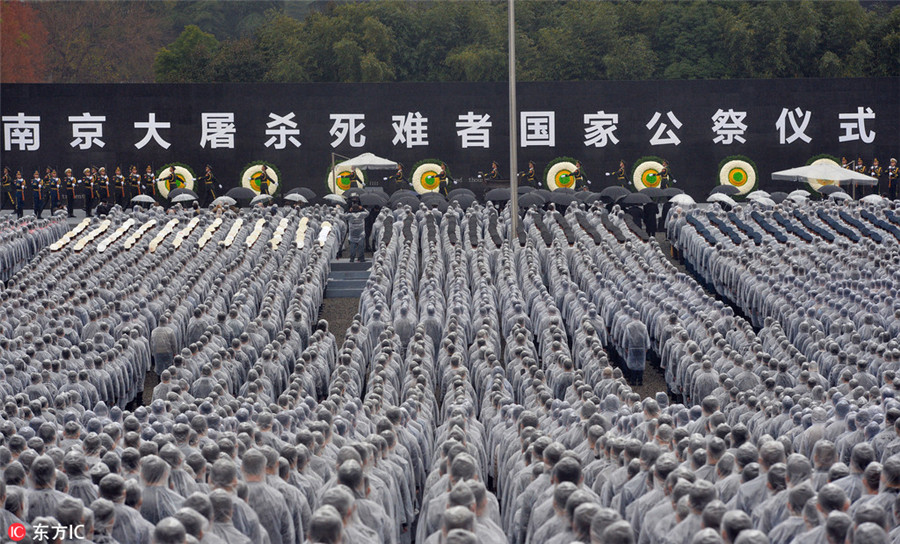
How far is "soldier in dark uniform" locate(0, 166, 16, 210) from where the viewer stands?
3123 cm

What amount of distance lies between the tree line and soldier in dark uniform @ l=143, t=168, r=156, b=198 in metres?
11.3

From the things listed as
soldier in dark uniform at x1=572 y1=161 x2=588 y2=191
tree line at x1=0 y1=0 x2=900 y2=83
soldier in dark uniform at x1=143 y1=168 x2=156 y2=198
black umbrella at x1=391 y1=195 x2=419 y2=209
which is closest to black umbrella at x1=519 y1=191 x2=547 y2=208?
black umbrella at x1=391 y1=195 x2=419 y2=209

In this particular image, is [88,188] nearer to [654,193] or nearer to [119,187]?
[119,187]

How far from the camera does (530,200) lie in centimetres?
2523

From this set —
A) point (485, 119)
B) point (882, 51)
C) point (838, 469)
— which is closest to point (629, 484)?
point (838, 469)

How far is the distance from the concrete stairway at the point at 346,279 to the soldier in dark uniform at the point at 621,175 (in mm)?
12247

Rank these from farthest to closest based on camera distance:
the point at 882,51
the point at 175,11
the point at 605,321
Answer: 1. the point at 175,11
2. the point at 882,51
3. the point at 605,321

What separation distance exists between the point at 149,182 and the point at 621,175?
39.6ft

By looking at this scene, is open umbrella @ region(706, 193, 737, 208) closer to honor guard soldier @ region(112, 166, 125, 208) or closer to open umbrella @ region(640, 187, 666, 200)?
open umbrella @ region(640, 187, 666, 200)

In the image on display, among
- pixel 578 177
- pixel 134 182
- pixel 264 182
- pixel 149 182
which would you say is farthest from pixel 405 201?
pixel 149 182

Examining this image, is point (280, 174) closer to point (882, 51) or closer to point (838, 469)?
point (882, 51)

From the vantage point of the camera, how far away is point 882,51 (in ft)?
138

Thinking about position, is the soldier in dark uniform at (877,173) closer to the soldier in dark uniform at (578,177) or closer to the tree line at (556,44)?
the soldier in dark uniform at (578,177)

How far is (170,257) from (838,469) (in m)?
14.3
